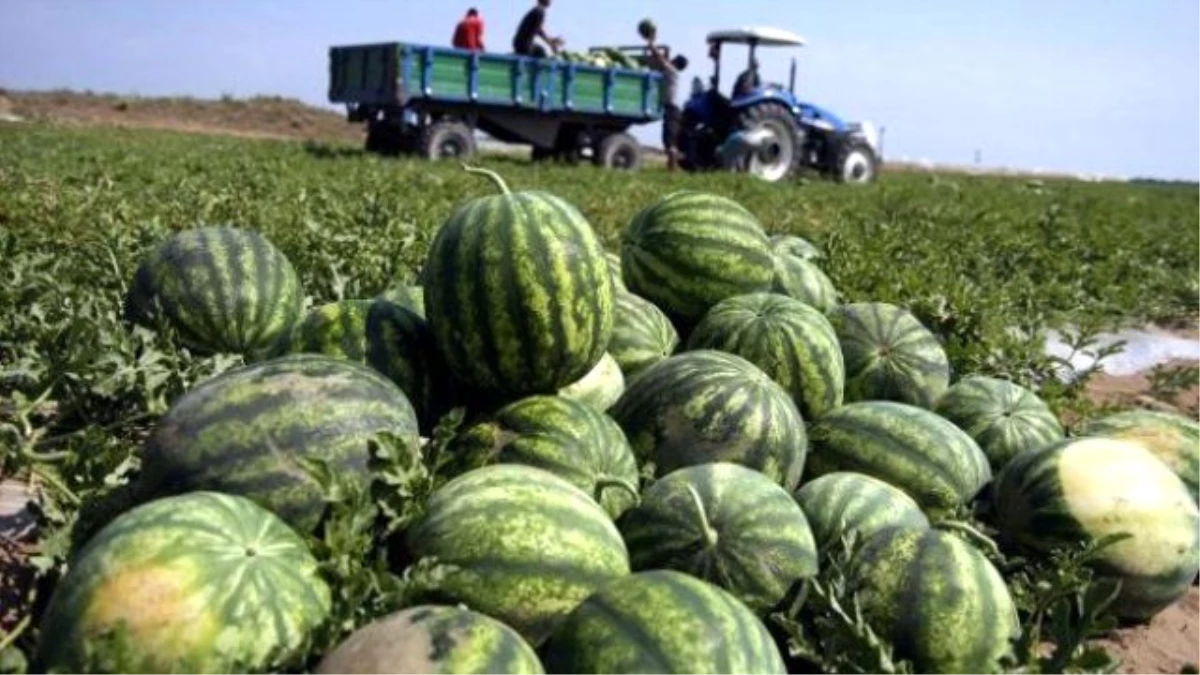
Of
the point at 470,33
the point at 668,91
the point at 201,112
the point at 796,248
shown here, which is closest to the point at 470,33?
the point at 470,33

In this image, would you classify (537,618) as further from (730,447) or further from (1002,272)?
(1002,272)

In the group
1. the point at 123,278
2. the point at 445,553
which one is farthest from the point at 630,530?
the point at 123,278

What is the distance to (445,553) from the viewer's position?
258 centimetres

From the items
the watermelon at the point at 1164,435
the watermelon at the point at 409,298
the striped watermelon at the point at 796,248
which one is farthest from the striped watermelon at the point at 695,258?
the watermelon at the point at 1164,435

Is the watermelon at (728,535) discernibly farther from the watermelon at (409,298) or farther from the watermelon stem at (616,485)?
the watermelon at (409,298)

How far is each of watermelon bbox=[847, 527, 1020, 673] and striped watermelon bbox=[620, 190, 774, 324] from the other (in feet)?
5.73

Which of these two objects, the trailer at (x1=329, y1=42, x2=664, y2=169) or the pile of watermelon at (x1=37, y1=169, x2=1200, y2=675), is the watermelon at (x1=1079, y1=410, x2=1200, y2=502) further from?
the trailer at (x1=329, y1=42, x2=664, y2=169)

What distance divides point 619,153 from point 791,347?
18173mm

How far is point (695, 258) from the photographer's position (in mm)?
4496

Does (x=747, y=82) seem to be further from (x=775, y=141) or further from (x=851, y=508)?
(x=851, y=508)

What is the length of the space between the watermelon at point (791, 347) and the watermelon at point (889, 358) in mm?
227

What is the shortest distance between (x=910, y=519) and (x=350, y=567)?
1.48 metres

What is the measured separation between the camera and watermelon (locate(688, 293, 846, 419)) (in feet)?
12.8

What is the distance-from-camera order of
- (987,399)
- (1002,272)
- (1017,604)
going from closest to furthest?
1. (1017,604)
2. (987,399)
3. (1002,272)
